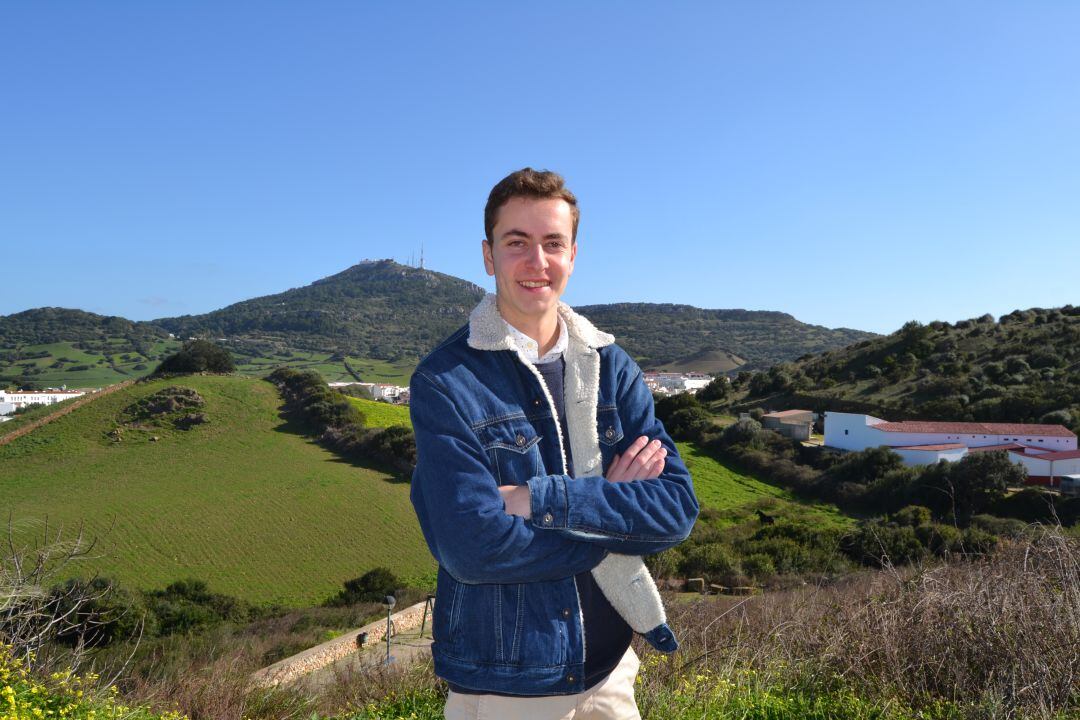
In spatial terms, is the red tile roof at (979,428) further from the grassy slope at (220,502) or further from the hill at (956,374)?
the grassy slope at (220,502)

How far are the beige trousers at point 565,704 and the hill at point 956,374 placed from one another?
3405cm

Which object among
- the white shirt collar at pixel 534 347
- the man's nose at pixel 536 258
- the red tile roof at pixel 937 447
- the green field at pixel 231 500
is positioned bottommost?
the green field at pixel 231 500

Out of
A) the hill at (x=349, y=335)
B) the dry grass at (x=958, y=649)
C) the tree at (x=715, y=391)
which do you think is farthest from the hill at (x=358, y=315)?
the dry grass at (x=958, y=649)

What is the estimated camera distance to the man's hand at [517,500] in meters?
1.63

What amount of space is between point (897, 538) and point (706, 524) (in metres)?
8.04

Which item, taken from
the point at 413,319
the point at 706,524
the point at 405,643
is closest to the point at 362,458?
the point at 706,524

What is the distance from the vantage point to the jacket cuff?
159 cm

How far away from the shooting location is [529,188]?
1.80 meters

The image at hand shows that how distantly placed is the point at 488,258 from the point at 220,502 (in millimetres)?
28356

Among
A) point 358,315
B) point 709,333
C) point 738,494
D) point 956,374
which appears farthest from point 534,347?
point 358,315

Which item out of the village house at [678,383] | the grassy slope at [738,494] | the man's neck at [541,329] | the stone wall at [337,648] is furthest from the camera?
the village house at [678,383]

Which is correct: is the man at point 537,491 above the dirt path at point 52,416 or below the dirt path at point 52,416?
above

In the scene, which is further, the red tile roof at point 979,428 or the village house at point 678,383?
the village house at point 678,383

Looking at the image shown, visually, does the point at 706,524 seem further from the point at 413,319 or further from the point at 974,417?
the point at 413,319
